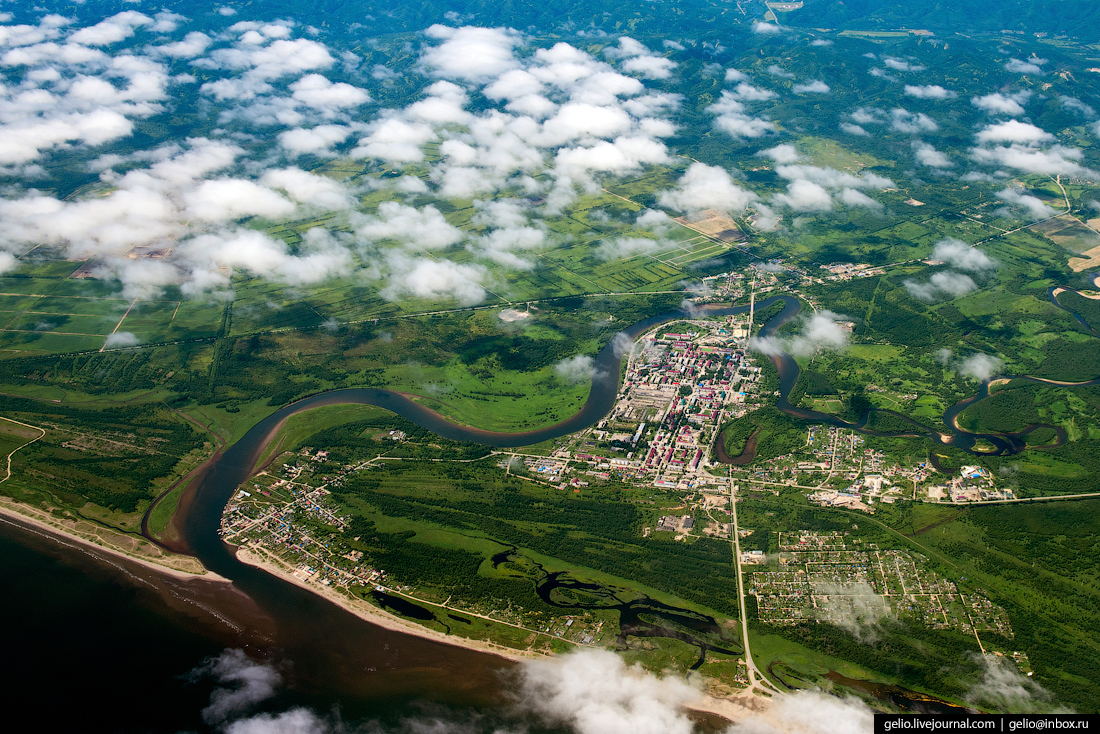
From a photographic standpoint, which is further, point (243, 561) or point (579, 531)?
point (579, 531)

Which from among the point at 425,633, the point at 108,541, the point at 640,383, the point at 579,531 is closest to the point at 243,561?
the point at 108,541

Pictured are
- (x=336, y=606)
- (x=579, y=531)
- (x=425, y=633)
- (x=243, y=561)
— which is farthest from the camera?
(x=579, y=531)

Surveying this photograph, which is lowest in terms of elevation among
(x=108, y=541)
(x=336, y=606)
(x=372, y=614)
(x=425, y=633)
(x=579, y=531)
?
(x=108, y=541)

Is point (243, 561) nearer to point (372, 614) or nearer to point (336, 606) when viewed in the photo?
point (336, 606)

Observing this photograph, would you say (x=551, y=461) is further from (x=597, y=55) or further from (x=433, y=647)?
(x=597, y=55)

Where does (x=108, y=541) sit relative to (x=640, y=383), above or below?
below

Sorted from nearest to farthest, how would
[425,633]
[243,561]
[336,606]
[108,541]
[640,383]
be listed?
[425,633] → [336,606] → [243,561] → [108,541] → [640,383]

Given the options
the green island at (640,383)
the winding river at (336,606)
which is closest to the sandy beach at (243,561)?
the green island at (640,383)
